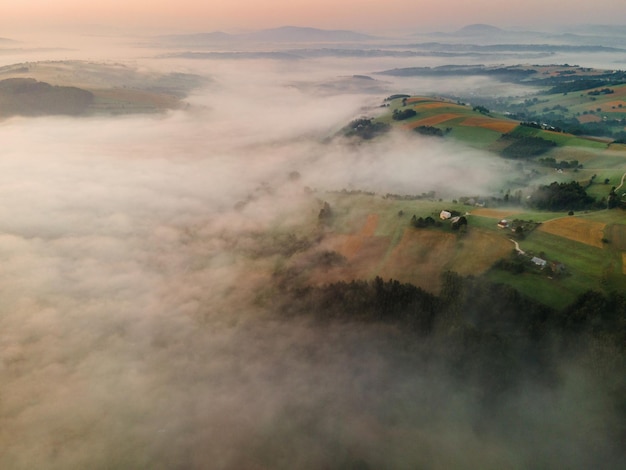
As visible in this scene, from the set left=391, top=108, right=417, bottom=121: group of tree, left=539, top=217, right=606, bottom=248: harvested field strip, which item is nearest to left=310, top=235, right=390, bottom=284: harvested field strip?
left=539, top=217, right=606, bottom=248: harvested field strip

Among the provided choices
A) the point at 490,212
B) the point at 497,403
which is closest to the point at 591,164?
the point at 490,212

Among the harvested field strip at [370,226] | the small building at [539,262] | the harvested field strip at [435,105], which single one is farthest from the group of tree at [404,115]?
the small building at [539,262]

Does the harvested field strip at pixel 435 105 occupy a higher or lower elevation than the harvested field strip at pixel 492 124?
higher

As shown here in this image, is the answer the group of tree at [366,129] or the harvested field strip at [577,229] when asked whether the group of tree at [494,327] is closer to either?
the harvested field strip at [577,229]

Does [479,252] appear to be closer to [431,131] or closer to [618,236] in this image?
[618,236]

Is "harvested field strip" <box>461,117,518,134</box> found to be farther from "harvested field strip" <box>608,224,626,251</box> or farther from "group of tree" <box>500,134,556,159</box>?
"harvested field strip" <box>608,224,626,251</box>

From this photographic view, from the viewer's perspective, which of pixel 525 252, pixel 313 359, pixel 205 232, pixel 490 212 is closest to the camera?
pixel 313 359

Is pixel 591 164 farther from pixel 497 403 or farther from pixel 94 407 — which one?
pixel 94 407
